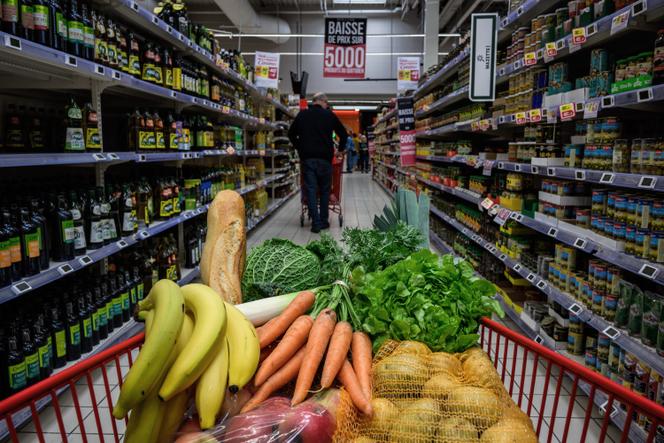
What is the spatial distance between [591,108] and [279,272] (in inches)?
74.5

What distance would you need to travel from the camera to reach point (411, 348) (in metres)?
1.41

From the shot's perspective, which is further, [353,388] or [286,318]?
[286,318]

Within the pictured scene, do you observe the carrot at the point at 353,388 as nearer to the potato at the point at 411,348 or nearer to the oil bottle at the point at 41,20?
the potato at the point at 411,348

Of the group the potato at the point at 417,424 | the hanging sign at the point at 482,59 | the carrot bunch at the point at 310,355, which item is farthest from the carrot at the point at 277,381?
the hanging sign at the point at 482,59

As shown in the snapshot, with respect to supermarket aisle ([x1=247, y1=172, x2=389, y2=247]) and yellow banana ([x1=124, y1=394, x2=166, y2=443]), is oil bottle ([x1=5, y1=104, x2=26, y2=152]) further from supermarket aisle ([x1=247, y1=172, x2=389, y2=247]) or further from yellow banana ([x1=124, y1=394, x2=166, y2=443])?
supermarket aisle ([x1=247, y1=172, x2=389, y2=247])

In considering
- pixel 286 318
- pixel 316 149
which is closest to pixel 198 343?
pixel 286 318

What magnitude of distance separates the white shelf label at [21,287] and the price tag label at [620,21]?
2.97 metres

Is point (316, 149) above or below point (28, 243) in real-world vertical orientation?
above

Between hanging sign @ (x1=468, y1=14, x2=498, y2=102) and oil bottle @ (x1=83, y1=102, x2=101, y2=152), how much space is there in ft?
9.32

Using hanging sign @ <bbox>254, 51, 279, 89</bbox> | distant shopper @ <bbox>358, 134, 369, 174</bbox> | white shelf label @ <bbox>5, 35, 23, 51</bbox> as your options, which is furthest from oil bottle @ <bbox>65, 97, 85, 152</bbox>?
distant shopper @ <bbox>358, 134, 369, 174</bbox>

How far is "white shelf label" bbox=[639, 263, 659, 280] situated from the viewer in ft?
7.23

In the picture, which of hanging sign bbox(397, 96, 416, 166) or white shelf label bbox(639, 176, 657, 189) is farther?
hanging sign bbox(397, 96, 416, 166)

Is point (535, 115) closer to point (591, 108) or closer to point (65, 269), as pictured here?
point (591, 108)

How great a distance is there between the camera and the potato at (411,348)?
1.40 m
